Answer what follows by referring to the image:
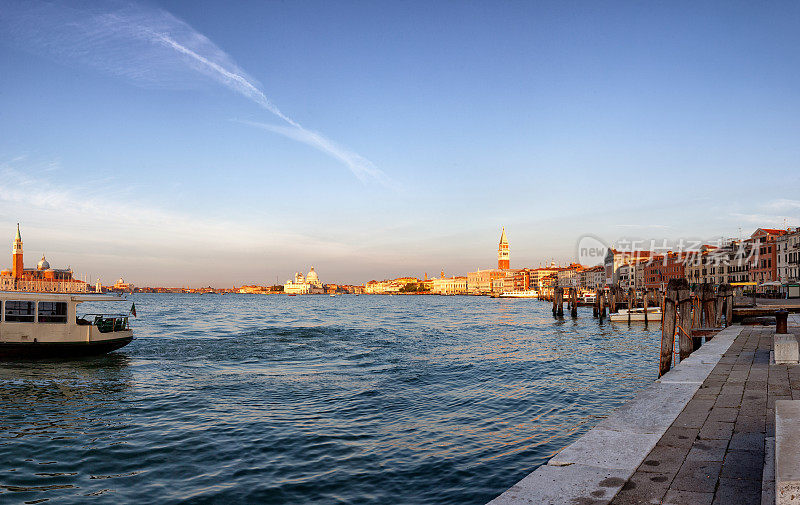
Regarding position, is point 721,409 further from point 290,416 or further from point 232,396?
point 232,396

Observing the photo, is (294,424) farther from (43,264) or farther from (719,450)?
(43,264)

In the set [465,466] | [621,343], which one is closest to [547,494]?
[465,466]

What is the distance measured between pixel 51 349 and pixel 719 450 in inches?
886

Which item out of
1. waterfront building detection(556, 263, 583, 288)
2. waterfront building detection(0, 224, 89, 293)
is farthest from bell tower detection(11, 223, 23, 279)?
waterfront building detection(556, 263, 583, 288)

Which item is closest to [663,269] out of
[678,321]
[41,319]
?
[678,321]

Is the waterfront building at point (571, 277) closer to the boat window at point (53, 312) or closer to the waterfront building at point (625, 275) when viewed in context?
the waterfront building at point (625, 275)

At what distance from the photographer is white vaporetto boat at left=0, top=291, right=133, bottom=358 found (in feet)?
66.8

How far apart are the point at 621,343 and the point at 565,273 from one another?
6960 inches

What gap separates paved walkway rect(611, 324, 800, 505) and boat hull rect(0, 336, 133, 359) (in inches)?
842

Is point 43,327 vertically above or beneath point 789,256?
beneath

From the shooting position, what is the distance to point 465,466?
27.7 ft

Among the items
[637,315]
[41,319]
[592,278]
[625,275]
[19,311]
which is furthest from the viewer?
[592,278]

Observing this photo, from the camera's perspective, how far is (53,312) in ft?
68.9

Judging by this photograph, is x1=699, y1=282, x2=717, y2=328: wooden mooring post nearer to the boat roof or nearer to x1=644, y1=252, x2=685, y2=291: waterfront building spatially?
the boat roof
